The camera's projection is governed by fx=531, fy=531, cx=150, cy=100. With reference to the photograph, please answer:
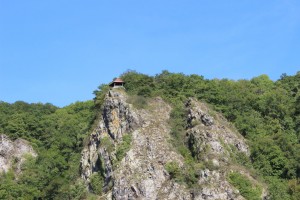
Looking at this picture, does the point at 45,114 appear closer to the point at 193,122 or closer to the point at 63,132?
the point at 63,132

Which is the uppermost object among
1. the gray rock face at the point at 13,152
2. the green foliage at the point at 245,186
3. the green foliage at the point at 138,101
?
the green foliage at the point at 138,101

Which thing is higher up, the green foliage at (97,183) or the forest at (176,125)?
the forest at (176,125)

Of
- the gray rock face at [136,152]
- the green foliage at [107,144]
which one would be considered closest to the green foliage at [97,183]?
the gray rock face at [136,152]

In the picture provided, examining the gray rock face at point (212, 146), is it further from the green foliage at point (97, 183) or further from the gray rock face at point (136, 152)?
the green foliage at point (97, 183)

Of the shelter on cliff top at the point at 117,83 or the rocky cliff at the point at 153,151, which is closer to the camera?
the rocky cliff at the point at 153,151

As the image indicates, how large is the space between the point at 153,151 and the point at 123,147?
4139 millimetres

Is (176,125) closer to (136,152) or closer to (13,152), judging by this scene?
(136,152)

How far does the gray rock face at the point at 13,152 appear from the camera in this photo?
276 ft

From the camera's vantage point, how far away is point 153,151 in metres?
70.4

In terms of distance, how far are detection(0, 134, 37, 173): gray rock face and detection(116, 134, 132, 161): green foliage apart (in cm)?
2069

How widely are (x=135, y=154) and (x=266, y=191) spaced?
17418 mm

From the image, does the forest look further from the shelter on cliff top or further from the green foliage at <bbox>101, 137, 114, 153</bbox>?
the green foliage at <bbox>101, 137, 114, 153</bbox>

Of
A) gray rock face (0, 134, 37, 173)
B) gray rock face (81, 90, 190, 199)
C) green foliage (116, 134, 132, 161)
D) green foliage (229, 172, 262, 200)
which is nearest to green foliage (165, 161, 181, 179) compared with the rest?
gray rock face (81, 90, 190, 199)

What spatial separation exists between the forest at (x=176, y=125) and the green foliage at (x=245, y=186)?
9.48ft
